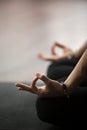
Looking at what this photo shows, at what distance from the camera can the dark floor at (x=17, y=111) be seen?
4.98 ft

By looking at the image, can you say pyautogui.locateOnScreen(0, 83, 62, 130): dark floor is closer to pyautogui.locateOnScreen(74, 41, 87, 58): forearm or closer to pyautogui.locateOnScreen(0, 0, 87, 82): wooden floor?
pyautogui.locateOnScreen(74, 41, 87, 58): forearm

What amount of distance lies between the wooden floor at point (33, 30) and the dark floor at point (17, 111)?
805mm

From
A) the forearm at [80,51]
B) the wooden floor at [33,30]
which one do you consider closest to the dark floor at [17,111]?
the forearm at [80,51]

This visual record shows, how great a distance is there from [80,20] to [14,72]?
1.25 metres

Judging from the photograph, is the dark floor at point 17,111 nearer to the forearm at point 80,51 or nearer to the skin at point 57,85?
the skin at point 57,85

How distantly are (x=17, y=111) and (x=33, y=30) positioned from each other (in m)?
1.98

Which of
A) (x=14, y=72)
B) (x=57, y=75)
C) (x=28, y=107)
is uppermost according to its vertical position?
(x=57, y=75)

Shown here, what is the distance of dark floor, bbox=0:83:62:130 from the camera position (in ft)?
4.98

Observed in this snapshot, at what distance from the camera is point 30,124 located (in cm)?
154

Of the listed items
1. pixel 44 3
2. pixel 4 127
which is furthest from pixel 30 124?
pixel 44 3

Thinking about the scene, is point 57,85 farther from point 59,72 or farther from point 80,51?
point 80,51

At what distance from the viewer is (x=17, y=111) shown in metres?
1.71

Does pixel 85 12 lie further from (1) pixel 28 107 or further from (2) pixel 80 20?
(1) pixel 28 107

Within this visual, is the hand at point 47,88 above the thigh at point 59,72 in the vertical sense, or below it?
above
